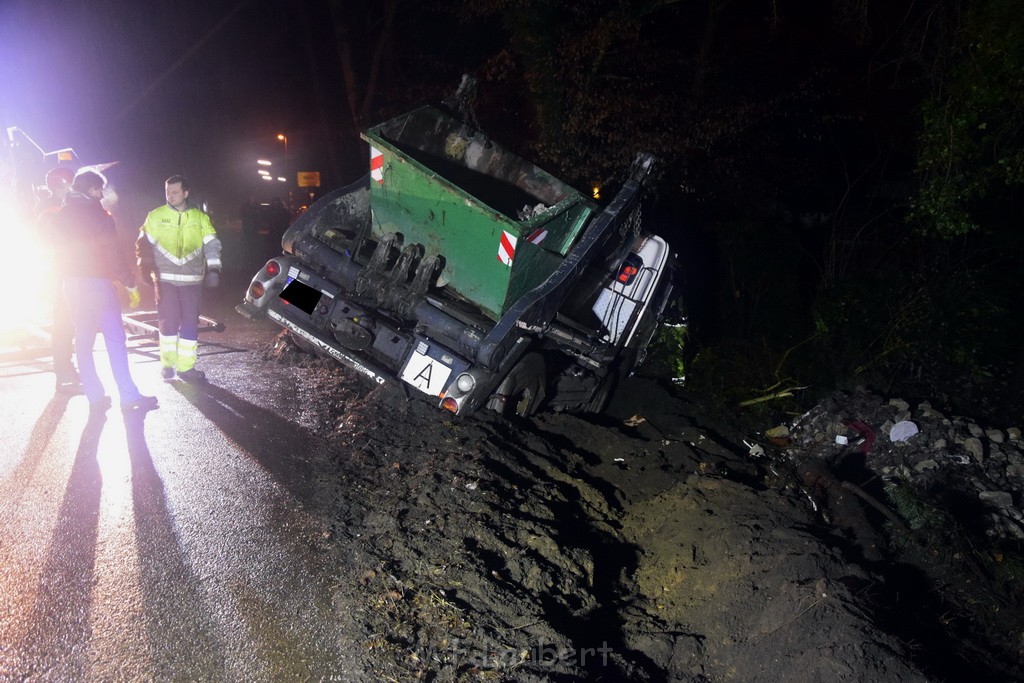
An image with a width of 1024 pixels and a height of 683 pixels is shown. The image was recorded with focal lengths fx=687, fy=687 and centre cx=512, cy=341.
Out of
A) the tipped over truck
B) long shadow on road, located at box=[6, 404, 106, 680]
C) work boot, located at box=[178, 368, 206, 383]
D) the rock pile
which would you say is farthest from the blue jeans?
the rock pile

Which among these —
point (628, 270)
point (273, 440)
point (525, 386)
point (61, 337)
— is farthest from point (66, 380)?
point (628, 270)

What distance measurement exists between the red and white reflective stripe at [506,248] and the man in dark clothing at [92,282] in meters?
2.91

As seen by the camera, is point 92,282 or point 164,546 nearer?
point 164,546

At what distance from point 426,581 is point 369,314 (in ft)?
8.46

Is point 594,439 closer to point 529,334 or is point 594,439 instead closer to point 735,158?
point 529,334

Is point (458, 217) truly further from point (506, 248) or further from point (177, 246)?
→ point (177, 246)

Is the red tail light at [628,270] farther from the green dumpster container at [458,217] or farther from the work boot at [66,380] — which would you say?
the work boot at [66,380]

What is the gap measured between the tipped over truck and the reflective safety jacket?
47 cm

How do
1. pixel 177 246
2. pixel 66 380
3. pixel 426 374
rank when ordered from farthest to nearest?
pixel 177 246 < pixel 66 380 < pixel 426 374

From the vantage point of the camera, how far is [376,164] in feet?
18.2

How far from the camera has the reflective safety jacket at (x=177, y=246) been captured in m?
5.59

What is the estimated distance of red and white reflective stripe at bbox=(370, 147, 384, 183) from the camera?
18.0ft

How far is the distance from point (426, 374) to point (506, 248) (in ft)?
3.57

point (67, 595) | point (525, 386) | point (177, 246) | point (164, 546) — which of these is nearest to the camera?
point (67, 595)
